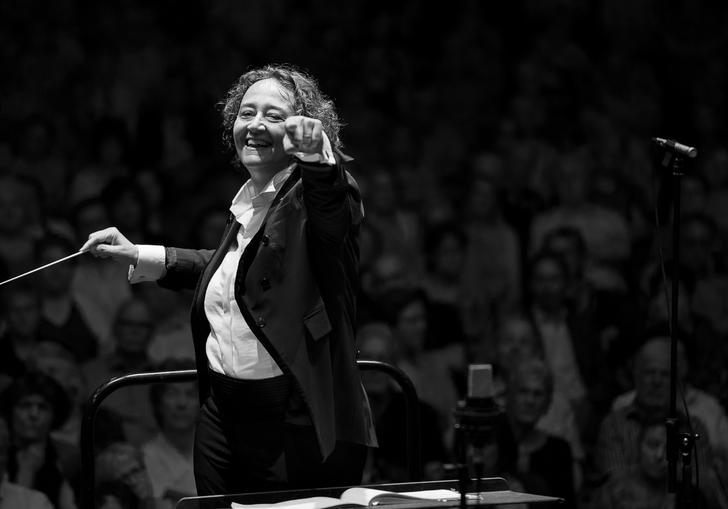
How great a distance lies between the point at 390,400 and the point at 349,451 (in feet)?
6.36

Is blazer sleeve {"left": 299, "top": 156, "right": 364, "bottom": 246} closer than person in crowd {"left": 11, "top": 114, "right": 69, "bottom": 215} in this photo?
Yes

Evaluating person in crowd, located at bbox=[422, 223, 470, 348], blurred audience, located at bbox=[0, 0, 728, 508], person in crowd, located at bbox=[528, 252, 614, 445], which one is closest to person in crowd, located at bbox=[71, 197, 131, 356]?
blurred audience, located at bbox=[0, 0, 728, 508]

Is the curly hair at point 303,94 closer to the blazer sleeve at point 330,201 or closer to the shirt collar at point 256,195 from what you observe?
the shirt collar at point 256,195

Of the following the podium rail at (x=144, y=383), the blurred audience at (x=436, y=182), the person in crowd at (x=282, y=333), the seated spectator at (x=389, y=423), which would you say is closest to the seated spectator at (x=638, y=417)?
the blurred audience at (x=436, y=182)

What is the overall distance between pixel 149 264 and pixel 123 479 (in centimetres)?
149

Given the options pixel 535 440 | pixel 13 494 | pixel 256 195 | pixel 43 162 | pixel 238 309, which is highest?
pixel 43 162

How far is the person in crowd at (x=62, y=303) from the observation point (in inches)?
154

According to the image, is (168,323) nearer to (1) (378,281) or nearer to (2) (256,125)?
(1) (378,281)

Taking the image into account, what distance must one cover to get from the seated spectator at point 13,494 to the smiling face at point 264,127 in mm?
1777

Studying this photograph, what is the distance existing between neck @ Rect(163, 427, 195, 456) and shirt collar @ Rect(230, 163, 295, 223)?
Result: 1.73 m

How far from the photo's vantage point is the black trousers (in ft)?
6.40

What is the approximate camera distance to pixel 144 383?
2.35 metres

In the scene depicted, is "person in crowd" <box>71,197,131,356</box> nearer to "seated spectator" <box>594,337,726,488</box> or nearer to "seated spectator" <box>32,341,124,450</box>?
"seated spectator" <box>32,341,124,450</box>

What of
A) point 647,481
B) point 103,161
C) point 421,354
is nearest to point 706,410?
point 647,481
